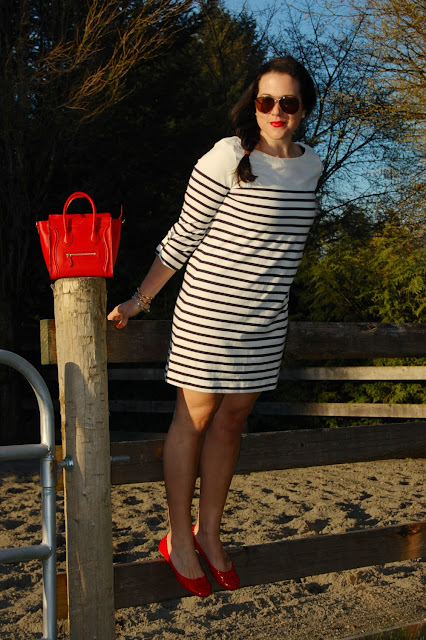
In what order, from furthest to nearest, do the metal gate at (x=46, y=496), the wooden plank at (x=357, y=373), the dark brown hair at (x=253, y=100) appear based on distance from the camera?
the wooden plank at (x=357, y=373), the dark brown hair at (x=253, y=100), the metal gate at (x=46, y=496)

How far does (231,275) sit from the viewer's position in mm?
2652

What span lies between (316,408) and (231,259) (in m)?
6.66

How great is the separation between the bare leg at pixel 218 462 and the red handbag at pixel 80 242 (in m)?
0.69

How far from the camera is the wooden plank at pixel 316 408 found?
8.50m

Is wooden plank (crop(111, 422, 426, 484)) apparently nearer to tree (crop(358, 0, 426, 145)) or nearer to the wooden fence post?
Answer: the wooden fence post

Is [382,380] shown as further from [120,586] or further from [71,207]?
[120,586]

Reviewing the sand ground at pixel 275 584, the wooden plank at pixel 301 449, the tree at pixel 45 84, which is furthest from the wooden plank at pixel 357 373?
the wooden plank at pixel 301 449

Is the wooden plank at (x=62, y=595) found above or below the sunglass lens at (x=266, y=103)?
below

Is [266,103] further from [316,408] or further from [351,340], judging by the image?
[316,408]

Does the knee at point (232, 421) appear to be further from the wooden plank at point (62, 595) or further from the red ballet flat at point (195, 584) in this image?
the wooden plank at point (62, 595)

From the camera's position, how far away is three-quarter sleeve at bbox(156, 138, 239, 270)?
8.60 feet

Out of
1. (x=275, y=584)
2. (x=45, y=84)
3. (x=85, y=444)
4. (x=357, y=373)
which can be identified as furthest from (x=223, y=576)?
(x=45, y=84)

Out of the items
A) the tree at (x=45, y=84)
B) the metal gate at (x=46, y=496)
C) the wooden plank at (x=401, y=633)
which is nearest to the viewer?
the metal gate at (x=46, y=496)

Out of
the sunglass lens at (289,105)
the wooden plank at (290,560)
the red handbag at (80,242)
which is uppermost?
the sunglass lens at (289,105)
